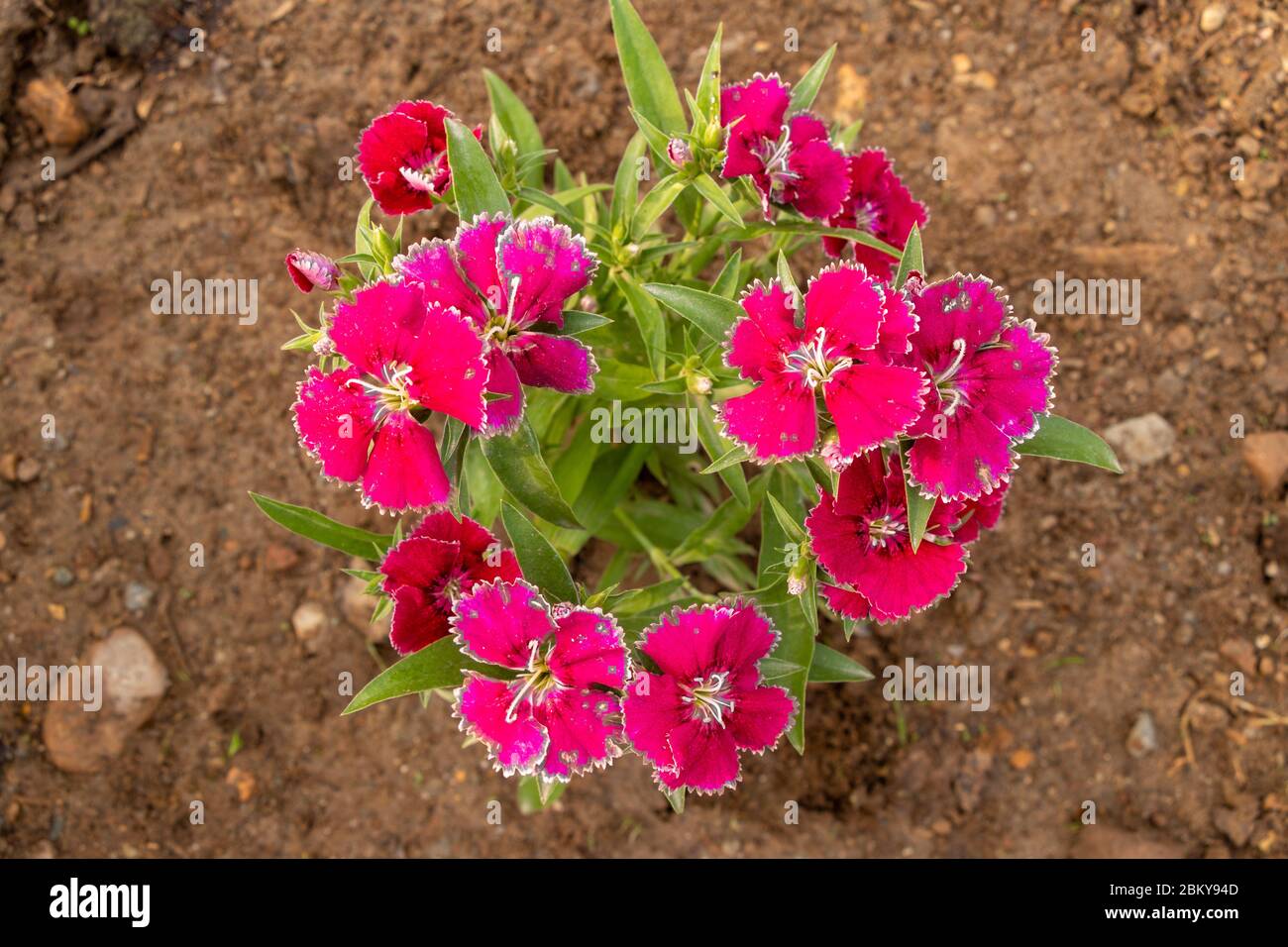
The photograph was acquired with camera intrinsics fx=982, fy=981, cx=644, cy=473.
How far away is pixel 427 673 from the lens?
2.33 meters

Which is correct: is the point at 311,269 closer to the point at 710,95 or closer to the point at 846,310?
the point at 710,95

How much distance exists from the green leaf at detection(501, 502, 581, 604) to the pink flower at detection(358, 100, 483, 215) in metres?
0.90

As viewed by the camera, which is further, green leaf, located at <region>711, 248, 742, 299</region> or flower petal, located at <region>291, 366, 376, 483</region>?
green leaf, located at <region>711, 248, 742, 299</region>

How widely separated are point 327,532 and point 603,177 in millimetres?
2361

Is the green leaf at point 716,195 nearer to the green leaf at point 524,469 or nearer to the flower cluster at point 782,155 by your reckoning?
the flower cluster at point 782,155

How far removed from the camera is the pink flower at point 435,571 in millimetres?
2365

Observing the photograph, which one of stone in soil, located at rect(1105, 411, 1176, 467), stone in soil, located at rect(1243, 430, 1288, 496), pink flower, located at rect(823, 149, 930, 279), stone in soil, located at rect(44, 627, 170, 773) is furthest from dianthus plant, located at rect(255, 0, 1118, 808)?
stone in soil, located at rect(1243, 430, 1288, 496)

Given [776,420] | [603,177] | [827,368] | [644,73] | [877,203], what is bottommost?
[776,420]

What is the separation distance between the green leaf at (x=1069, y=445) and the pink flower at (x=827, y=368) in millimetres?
512

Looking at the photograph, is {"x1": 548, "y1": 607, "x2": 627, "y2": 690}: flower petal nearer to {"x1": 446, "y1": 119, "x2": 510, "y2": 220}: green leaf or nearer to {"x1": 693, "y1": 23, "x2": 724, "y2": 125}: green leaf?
{"x1": 446, "y1": 119, "x2": 510, "y2": 220}: green leaf

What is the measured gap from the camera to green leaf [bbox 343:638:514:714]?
2.27 m

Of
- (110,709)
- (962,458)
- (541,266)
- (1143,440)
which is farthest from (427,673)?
(1143,440)

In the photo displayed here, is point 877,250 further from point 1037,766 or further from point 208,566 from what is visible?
point 208,566

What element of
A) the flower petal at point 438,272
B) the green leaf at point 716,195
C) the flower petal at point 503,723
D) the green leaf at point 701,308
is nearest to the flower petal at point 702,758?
the flower petal at point 503,723
